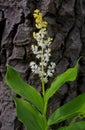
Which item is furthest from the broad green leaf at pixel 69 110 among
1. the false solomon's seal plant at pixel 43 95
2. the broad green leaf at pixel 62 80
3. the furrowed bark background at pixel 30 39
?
the furrowed bark background at pixel 30 39

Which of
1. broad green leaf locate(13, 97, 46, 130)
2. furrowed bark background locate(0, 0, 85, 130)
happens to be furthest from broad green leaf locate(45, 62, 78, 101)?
furrowed bark background locate(0, 0, 85, 130)

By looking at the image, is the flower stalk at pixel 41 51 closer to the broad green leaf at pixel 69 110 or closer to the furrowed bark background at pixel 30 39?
the broad green leaf at pixel 69 110

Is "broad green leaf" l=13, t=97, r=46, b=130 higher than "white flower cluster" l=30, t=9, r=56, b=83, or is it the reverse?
"white flower cluster" l=30, t=9, r=56, b=83

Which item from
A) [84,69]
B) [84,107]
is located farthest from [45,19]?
[84,107]

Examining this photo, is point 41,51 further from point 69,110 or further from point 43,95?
point 69,110

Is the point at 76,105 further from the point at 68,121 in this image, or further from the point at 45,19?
the point at 45,19

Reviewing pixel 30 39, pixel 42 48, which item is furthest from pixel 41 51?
pixel 30 39

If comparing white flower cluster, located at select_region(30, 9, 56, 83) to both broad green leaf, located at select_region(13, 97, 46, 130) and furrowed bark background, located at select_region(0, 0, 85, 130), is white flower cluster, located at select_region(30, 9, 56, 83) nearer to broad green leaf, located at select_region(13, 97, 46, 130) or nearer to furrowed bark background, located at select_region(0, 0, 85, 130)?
broad green leaf, located at select_region(13, 97, 46, 130)
